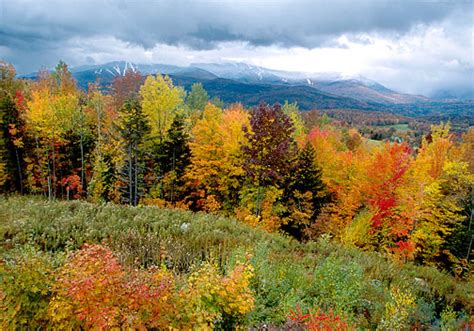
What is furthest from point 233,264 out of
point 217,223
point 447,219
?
point 447,219

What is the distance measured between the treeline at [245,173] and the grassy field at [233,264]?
24.4ft

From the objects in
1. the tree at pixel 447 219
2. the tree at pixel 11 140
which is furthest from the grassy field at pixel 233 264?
the tree at pixel 11 140

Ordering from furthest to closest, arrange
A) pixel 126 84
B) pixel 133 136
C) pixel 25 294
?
pixel 126 84
pixel 133 136
pixel 25 294

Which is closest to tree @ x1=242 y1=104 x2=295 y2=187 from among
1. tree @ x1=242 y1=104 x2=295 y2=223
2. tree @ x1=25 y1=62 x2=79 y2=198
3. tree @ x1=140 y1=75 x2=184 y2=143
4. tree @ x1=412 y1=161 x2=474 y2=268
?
tree @ x1=242 y1=104 x2=295 y2=223

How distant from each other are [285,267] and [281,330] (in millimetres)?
2827

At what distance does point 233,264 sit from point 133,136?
18.2 metres

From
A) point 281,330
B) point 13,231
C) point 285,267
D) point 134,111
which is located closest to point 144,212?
point 13,231

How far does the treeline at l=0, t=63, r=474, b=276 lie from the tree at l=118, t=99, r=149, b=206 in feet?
0.30

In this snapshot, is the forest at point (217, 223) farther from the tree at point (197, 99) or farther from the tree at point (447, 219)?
the tree at point (197, 99)

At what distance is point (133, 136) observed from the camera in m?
23.0

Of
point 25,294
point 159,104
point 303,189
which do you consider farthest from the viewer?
point 303,189

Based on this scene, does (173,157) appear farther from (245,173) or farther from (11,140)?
(11,140)

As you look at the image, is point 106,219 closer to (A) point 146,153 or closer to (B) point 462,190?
(A) point 146,153

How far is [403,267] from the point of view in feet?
39.4
